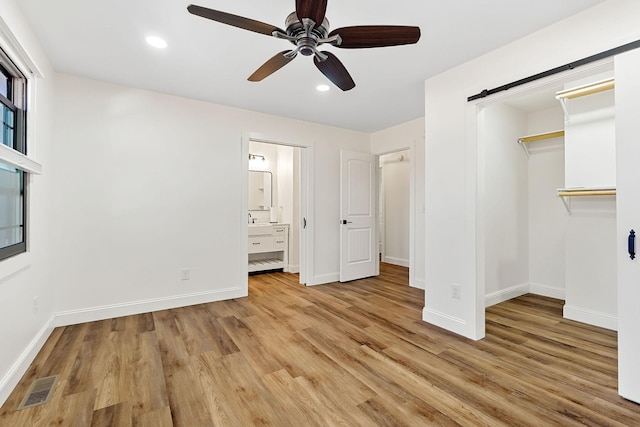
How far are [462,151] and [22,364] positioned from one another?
3795mm

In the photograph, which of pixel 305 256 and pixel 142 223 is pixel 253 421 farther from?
pixel 305 256

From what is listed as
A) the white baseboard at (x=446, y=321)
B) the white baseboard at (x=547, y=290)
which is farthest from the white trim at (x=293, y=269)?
the white baseboard at (x=547, y=290)

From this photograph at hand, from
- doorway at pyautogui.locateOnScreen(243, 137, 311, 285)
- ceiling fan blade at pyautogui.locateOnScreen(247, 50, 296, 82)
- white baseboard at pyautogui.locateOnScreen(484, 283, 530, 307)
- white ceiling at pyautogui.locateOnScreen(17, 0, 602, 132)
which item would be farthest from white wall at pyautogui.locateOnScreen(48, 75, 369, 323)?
white baseboard at pyautogui.locateOnScreen(484, 283, 530, 307)

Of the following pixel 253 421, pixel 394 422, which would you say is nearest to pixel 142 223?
pixel 253 421

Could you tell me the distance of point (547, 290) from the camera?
12.8 ft

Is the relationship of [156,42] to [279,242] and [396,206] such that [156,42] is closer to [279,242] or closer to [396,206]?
[279,242]

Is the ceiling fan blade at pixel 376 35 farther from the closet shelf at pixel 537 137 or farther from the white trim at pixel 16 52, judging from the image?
the closet shelf at pixel 537 137

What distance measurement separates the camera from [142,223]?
130 inches

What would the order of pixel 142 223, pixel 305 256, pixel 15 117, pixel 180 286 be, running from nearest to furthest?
pixel 15 117
pixel 142 223
pixel 180 286
pixel 305 256

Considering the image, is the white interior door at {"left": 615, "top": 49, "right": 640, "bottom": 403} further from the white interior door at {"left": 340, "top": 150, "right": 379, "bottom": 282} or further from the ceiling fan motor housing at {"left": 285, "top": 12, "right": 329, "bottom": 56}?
the white interior door at {"left": 340, "top": 150, "right": 379, "bottom": 282}

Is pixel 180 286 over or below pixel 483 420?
over

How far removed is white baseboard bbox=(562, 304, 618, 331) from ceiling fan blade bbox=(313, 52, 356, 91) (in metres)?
3.24

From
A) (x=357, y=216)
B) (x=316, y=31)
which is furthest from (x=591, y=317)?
(x=316, y=31)

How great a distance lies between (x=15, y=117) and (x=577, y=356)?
463cm
